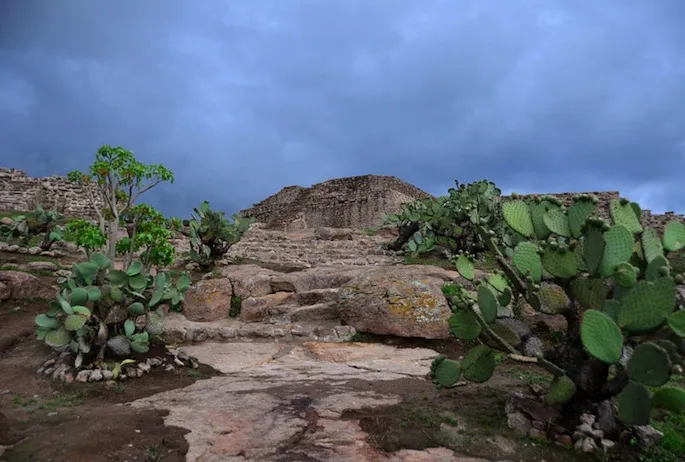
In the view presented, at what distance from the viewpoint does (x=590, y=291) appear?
3.36 m

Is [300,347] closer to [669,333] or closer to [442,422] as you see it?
[442,422]

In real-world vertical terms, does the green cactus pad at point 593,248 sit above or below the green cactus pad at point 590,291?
above

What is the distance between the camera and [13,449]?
3.11m

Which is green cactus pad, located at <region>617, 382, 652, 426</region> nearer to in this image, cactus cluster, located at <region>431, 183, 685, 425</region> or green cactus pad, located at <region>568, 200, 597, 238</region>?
cactus cluster, located at <region>431, 183, 685, 425</region>

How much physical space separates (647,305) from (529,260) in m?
0.94

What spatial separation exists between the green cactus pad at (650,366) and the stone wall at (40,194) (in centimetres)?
2385

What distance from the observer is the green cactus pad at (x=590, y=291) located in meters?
3.31

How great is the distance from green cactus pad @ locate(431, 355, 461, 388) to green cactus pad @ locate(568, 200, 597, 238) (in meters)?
1.57

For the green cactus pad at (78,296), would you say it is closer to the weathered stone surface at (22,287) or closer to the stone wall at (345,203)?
the weathered stone surface at (22,287)

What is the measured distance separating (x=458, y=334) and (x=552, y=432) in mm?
1016

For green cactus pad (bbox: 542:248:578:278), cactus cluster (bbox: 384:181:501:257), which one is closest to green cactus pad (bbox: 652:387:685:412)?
green cactus pad (bbox: 542:248:578:278)

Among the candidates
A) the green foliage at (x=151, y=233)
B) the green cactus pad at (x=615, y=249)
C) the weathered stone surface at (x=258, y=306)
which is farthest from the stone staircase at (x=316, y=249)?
the green cactus pad at (x=615, y=249)

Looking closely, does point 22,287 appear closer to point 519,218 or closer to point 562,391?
point 519,218

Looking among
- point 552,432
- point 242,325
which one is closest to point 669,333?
point 552,432
